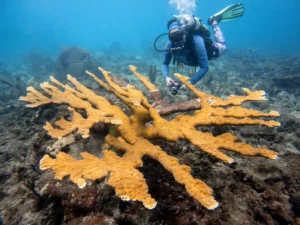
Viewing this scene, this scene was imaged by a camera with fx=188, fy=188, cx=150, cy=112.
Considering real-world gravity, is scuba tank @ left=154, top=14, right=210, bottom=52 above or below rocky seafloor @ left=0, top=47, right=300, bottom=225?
above

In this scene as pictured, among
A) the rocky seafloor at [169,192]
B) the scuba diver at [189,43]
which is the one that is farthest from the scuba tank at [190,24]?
the rocky seafloor at [169,192]

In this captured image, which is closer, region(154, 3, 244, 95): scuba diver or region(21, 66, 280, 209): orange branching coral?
region(21, 66, 280, 209): orange branching coral

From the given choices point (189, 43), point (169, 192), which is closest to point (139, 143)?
point (169, 192)

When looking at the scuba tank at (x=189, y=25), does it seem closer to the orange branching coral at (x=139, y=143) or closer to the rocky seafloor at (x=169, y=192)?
the orange branching coral at (x=139, y=143)

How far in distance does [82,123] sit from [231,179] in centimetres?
160

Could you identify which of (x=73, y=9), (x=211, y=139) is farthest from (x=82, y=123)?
(x=73, y=9)

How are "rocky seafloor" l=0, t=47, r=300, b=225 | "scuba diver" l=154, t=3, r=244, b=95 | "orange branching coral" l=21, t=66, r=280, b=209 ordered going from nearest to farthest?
1. "orange branching coral" l=21, t=66, r=280, b=209
2. "rocky seafloor" l=0, t=47, r=300, b=225
3. "scuba diver" l=154, t=3, r=244, b=95

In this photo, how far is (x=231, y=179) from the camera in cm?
180

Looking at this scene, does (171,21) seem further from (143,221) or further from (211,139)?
(143,221)

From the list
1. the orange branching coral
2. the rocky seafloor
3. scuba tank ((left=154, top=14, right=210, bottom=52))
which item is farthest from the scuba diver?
the rocky seafloor

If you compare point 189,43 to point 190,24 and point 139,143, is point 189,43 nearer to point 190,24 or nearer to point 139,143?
point 190,24

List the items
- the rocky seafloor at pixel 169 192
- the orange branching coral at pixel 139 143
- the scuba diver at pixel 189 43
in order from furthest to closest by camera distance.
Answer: the scuba diver at pixel 189 43
the rocky seafloor at pixel 169 192
the orange branching coral at pixel 139 143

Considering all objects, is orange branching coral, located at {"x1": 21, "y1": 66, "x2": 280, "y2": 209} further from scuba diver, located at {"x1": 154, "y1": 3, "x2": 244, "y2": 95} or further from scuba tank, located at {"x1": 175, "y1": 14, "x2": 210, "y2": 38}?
scuba tank, located at {"x1": 175, "y1": 14, "x2": 210, "y2": 38}

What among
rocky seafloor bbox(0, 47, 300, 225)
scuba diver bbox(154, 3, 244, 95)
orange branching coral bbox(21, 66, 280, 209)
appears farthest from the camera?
scuba diver bbox(154, 3, 244, 95)
